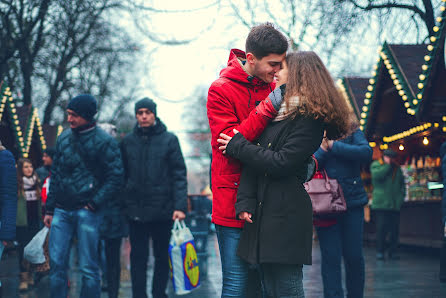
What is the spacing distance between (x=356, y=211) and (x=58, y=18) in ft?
51.1

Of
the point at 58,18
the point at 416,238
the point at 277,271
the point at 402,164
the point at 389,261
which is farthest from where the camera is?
the point at 58,18

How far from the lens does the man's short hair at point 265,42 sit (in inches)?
141

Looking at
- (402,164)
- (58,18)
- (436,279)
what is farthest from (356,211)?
(58,18)

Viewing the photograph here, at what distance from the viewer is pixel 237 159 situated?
3570mm

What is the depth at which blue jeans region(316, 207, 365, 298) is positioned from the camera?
552 cm

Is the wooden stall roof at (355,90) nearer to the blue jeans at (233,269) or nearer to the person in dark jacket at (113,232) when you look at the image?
the person in dark jacket at (113,232)

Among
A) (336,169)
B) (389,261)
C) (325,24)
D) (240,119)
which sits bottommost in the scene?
(389,261)

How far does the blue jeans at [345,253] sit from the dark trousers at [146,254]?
5.55 ft

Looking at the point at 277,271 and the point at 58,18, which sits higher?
the point at 58,18

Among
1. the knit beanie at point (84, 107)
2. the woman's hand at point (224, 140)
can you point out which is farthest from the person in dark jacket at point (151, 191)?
the woman's hand at point (224, 140)

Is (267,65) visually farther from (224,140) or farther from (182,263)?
(182,263)

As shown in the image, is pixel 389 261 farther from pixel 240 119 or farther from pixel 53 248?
pixel 240 119

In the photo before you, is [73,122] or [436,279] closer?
[73,122]

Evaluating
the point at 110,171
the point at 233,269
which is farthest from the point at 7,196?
the point at 233,269
